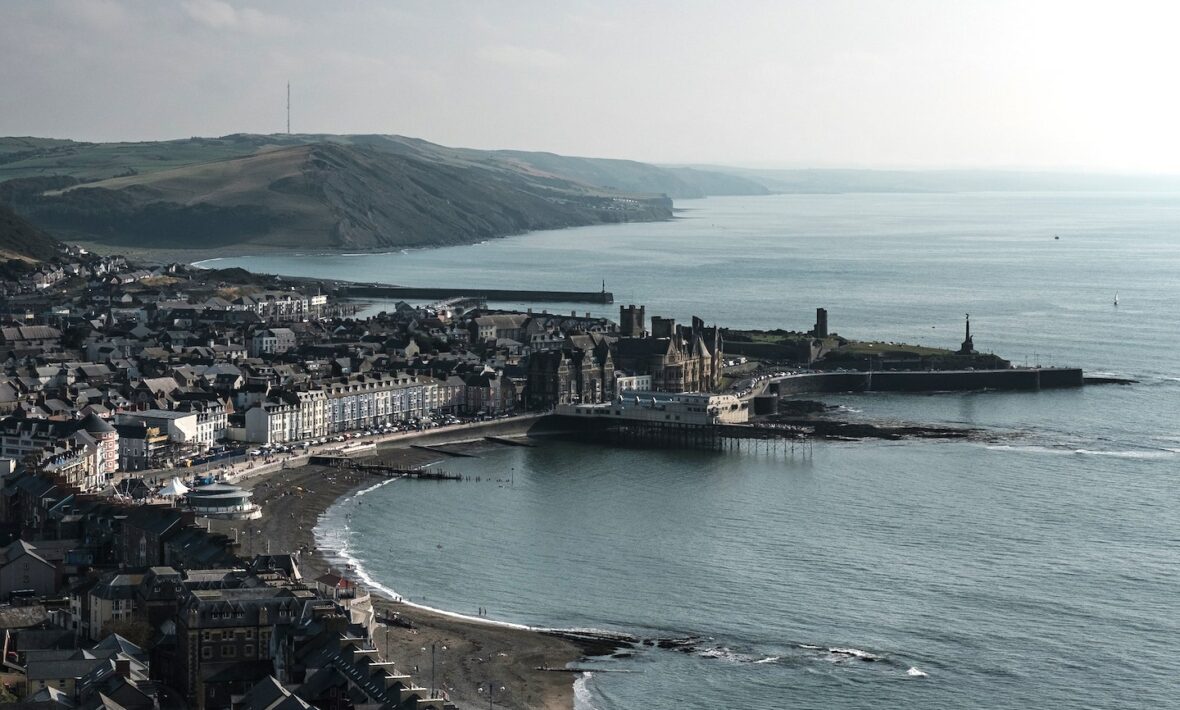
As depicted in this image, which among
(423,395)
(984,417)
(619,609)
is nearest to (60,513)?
(619,609)

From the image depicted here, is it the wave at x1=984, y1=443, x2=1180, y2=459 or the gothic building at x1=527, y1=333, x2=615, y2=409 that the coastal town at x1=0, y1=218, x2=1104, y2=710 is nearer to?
the gothic building at x1=527, y1=333, x2=615, y2=409

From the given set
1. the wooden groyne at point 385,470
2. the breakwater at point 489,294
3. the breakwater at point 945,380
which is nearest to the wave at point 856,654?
the wooden groyne at point 385,470

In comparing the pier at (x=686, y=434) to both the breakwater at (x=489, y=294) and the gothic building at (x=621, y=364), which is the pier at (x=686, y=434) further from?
the breakwater at (x=489, y=294)

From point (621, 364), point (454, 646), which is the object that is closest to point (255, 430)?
point (621, 364)

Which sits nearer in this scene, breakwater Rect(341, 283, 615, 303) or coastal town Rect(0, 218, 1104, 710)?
coastal town Rect(0, 218, 1104, 710)

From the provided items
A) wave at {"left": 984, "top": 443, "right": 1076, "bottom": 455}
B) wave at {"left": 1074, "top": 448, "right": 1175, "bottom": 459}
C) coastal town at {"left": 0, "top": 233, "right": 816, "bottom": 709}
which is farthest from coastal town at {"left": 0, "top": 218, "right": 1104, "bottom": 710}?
wave at {"left": 1074, "top": 448, "right": 1175, "bottom": 459}

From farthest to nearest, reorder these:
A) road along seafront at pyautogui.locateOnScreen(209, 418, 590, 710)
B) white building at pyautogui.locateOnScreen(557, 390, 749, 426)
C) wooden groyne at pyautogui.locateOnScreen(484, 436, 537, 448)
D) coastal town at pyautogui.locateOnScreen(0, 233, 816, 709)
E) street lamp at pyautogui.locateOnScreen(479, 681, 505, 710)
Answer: white building at pyautogui.locateOnScreen(557, 390, 749, 426)
wooden groyne at pyautogui.locateOnScreen(484, 436, 537, 448)
road along seafront at pyautogui.locateOnScreen(209, 418, 590, 710)
street lamp at pyautogui.locateOnScreen(479, 681, 505, 710)
coastal town at pyautogui.locateOnScreen(0, 233, 816, 709)
